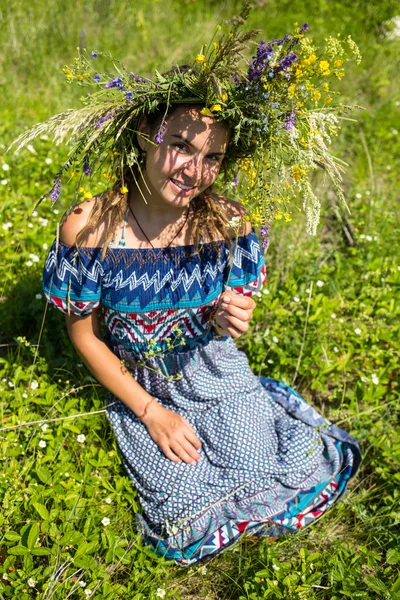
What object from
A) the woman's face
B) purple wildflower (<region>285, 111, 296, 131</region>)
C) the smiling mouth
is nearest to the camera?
purple wildflower (<region>285, 111, 296, 131</region>)

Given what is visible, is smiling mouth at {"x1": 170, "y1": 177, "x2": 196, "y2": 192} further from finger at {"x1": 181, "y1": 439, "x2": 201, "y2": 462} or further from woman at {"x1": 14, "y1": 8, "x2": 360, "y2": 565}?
finger at {"x1": 181, "y1": 439, "x2": 201, "y2": 462}

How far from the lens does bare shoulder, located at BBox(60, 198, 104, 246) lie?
207cm

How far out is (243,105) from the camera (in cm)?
183

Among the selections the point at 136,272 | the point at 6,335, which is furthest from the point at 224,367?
the point at 6,335

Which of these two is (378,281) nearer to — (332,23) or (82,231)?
(82,231)

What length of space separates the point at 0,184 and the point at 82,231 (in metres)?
1.83

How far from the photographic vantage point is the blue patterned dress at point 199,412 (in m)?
2.16

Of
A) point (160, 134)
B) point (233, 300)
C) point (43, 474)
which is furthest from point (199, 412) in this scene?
point (160, 134)

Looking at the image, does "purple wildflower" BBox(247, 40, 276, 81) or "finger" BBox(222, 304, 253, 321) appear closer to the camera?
"purple wildflower" BBox(247, 40, 276, 81)

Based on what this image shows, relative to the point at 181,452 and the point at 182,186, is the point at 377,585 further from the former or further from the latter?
the point at 182,186

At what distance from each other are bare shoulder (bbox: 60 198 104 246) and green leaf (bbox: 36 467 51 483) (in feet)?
3.05

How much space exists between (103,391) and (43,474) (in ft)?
1.82

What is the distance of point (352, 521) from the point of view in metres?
2.56

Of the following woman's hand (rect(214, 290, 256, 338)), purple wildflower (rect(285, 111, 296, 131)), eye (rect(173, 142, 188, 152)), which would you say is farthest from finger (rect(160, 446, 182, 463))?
purple wildflower (rect(285, 111, 296, 131))
